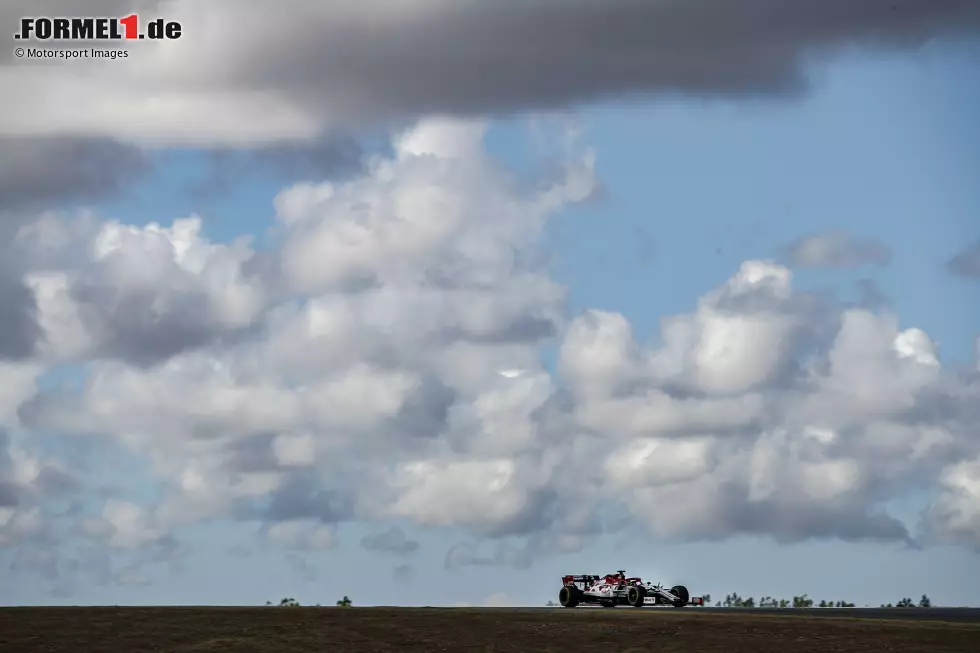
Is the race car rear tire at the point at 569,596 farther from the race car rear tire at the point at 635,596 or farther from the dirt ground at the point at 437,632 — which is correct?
the dirt ground at the point at 437,632

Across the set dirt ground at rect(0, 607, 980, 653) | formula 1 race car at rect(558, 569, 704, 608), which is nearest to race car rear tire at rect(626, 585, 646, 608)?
formula 1 race car at rect(558, 569, 704, 608)

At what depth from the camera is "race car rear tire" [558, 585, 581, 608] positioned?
303ft

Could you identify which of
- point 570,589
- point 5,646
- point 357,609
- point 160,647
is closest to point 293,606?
point 357,609

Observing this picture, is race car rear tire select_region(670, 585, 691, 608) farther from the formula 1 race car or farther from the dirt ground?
the dirt ground

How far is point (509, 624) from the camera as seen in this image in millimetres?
71125

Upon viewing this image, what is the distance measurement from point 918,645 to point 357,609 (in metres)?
31.5

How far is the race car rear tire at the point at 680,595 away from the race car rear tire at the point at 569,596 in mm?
7577

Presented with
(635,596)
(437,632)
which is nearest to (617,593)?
(635,596)

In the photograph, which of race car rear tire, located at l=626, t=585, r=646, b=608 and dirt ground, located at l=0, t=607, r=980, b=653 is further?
race car rear tire, located at l=626, t=585, r=646, b=608

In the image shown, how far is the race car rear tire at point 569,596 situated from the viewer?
92.4m

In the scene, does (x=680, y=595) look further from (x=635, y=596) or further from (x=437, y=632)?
(x=437, y=632)

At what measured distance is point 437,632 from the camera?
69.4 meters

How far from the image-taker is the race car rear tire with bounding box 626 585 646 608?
89438 mm

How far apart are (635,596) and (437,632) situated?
24.4 m
